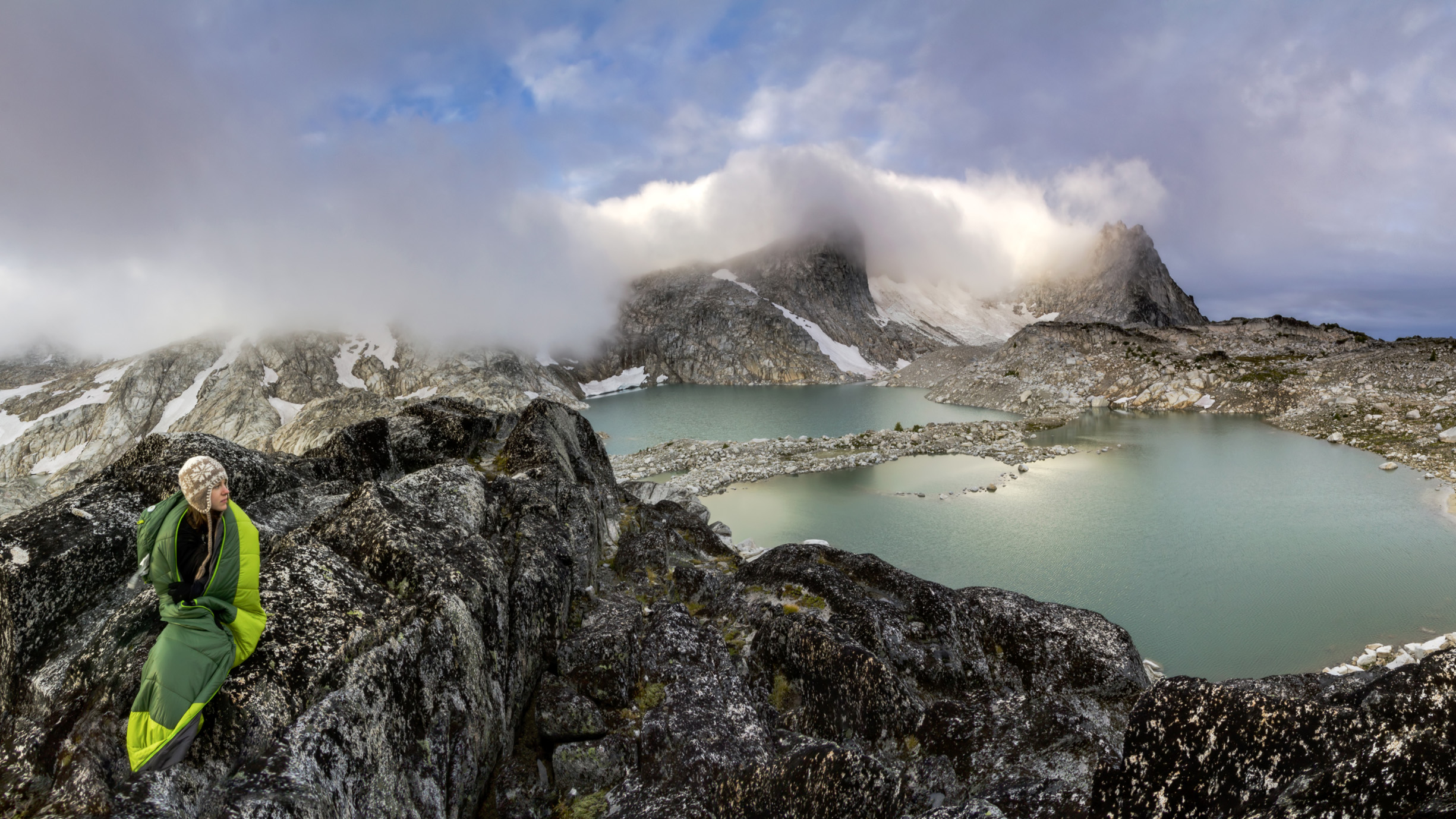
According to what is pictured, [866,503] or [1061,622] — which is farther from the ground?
[1061,622]

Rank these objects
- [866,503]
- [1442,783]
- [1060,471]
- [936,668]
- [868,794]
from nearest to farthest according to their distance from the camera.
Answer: [1442,783], [868,794], [936,668], [866,503], [1060,471]

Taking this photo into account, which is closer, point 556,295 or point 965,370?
point 965,370

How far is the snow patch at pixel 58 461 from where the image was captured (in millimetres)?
70562

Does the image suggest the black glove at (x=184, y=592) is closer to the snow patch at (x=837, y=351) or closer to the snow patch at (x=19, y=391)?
the snow patch at (x=19, y=391)

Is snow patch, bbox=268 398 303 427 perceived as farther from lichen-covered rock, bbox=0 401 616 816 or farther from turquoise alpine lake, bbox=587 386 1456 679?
lichen-covered rock, bbox=0 401 616 816

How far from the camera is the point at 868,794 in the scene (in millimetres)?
5371

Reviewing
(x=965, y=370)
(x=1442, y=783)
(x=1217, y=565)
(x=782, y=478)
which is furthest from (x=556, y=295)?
(x=1442, y=783)

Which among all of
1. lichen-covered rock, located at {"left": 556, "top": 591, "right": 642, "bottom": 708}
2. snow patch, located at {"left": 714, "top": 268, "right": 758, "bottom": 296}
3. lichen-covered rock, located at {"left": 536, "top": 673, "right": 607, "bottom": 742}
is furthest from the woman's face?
snow patch, located at {"left": 714, "top": 268, "right": 758, "bottom": 296}

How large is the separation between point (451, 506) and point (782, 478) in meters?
30.1

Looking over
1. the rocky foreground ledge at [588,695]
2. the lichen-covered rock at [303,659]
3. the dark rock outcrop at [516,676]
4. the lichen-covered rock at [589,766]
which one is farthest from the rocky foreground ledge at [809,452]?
the lichen-covered rock at [589,766]

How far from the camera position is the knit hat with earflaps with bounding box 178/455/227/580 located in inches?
195

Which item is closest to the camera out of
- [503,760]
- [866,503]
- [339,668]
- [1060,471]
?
[339,668]

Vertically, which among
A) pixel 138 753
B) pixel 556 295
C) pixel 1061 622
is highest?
pixel 556 295

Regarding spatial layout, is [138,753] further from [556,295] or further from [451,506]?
[556,295]
